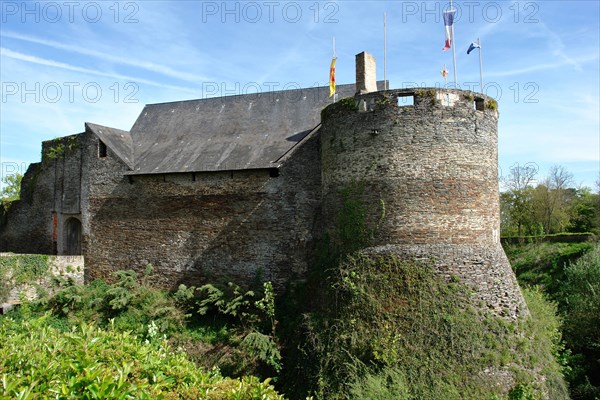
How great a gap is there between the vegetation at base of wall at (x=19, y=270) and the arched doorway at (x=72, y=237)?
309 cm

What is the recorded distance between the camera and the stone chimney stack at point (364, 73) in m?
17.1

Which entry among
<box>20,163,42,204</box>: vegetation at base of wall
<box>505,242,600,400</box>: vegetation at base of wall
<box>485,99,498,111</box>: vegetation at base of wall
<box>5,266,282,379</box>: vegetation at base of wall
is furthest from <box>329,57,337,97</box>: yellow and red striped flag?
<box>20,163,42,204</box>: vegetation at base of wall

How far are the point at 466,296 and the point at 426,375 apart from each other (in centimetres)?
253

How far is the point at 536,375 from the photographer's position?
1278 centimetres

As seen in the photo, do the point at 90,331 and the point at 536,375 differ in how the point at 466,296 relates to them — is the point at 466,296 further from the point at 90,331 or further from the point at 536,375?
the point at 90,331

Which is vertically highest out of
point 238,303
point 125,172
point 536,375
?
point 125,172

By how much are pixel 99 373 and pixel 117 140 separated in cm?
1766

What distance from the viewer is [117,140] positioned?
2191cm

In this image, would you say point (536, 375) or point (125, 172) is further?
point (125, 172)

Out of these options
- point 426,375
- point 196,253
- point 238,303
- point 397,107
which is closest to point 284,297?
point 238,303

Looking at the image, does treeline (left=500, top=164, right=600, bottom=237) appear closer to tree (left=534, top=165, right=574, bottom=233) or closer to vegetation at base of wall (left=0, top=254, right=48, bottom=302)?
tree (left=534, top=165, right=574, bottom=233)

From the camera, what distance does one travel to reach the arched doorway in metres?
23.4

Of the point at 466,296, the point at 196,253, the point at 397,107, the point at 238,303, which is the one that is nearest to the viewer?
the point at 466,296

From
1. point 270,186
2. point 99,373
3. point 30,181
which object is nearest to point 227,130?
point 270,186
